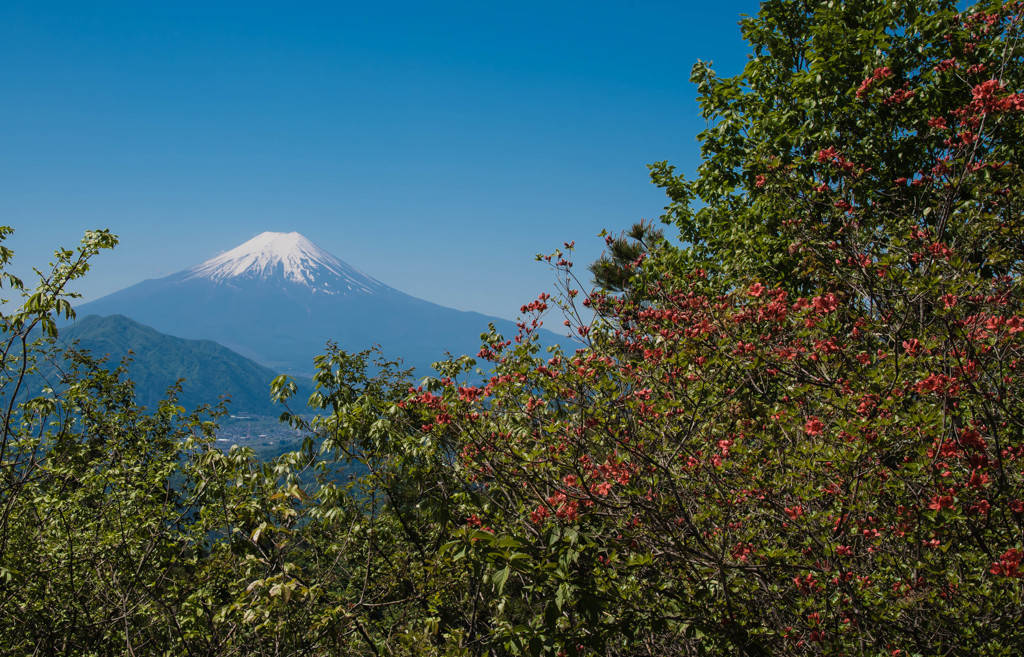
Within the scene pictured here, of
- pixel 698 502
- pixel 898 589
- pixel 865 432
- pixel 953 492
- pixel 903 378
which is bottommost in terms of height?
pixel 898 589

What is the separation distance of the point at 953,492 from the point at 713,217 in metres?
6.80

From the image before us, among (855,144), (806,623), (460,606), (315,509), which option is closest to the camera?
(806,623)

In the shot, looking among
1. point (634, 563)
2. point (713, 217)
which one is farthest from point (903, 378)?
point (713, 217)

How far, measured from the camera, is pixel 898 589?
8.83 feet

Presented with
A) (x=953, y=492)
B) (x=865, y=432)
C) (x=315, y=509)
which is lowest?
(x=315, y=509)

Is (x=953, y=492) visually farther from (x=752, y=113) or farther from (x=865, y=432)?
(x=752, y=113)

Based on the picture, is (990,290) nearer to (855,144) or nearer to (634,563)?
(634,563)

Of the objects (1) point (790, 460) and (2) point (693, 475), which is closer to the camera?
(1) point (790, 460)

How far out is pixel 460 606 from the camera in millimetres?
4504

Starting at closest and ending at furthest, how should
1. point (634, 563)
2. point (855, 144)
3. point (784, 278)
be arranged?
point (634, 563)
point (855, 144)
point (784, 278)

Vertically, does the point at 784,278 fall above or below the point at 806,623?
above

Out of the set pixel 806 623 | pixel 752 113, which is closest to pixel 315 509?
pixel 806 623

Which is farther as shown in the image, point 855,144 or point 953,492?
point 855,144

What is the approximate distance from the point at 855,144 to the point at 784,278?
183 cm
